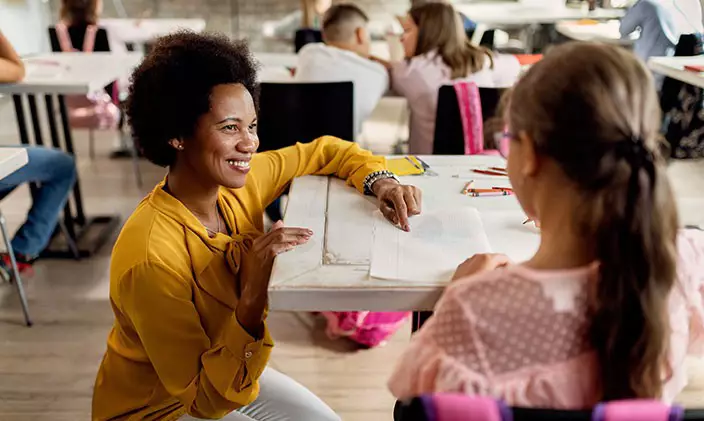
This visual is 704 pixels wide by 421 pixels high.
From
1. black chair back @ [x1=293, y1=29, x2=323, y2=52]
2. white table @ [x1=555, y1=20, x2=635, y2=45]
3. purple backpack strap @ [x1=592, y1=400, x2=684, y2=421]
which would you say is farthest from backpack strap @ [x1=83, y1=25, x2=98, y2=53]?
purple backpack strap @ [x1=592, y1=400, x2=684, y2=421]

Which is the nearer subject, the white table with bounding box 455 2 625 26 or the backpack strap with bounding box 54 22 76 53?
the backpack strap with bounding box 54 22 76 53

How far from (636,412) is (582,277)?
0.16 metres

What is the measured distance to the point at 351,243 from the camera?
1.16 meters

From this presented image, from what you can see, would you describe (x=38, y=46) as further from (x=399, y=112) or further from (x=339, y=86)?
(x=339, y=86)

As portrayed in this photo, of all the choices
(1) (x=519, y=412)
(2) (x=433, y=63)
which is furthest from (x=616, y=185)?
(2) (x=433, y=63)

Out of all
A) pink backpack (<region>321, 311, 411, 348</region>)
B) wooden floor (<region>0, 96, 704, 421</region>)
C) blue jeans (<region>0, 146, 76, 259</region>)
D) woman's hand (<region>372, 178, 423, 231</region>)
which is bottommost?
wooden floor (<region>0, 96, 704, 421</region>)

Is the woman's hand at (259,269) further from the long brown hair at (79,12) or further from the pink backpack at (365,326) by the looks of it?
the long brown hair at (79,12)

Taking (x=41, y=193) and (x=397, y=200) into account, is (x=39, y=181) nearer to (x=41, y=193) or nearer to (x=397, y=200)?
(x=41, y=193)

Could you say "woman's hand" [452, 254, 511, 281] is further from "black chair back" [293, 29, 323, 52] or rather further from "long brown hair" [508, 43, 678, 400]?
"black chair back" [293, 29, 323, 52]

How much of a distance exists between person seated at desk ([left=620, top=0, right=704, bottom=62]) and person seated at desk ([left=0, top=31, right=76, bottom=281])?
8.07ft

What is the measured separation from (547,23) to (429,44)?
9.34 ft

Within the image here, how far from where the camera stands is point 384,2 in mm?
6402

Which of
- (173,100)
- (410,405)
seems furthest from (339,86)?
(410,405)

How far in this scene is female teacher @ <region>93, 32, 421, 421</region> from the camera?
3.36 feet
